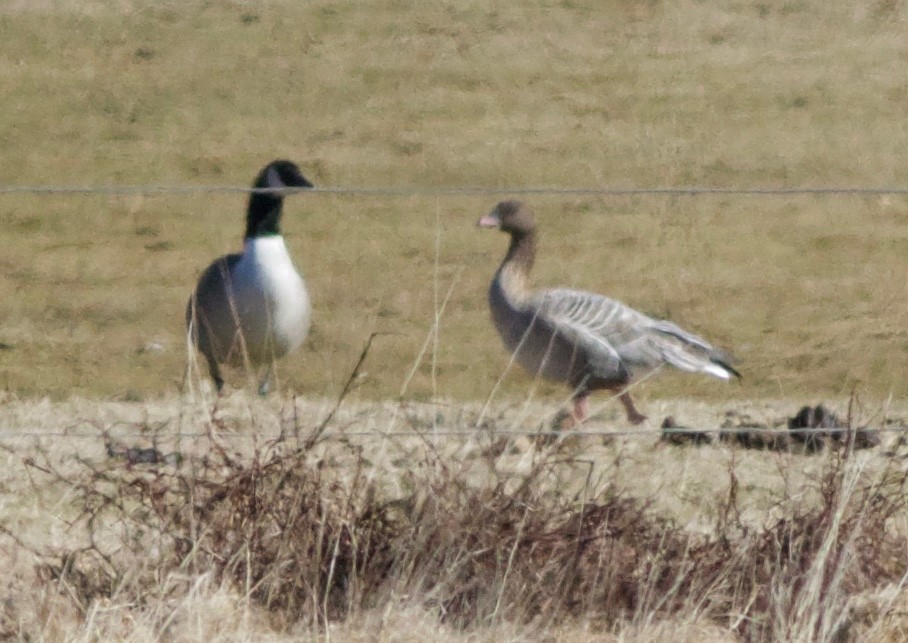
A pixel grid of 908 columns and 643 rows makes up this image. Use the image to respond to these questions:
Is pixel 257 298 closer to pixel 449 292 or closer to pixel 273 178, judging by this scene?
pixel 273 178

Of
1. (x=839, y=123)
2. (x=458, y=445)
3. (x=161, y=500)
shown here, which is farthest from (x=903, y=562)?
(x=839, y=123)

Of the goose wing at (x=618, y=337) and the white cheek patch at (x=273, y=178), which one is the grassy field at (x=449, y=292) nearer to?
the goose wing at (x=618, y=337)

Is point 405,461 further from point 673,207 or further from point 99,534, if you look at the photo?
point 673,207

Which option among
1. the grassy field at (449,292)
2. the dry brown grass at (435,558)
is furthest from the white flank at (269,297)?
the dry brown grass at (435,558)

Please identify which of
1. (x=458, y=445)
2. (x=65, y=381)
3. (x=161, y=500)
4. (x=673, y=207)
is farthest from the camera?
(x=673, y=207)

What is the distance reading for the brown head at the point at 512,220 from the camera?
27.6 feet

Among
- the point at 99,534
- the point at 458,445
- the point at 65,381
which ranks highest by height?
the point at 458,445

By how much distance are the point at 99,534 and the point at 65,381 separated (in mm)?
5358

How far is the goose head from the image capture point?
27.8 feet

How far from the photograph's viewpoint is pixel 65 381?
9938 millimetres

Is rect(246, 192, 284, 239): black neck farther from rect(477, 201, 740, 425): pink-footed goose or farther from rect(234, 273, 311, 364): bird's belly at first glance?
rect(477, 201, 740, 425): pink-footed goose

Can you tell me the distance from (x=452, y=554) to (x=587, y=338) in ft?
12.0

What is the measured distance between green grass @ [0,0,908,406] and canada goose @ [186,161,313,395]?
668 millimetres

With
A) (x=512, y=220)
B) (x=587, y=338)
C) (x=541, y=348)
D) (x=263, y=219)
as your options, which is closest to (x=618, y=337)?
(x=587, y=338)
